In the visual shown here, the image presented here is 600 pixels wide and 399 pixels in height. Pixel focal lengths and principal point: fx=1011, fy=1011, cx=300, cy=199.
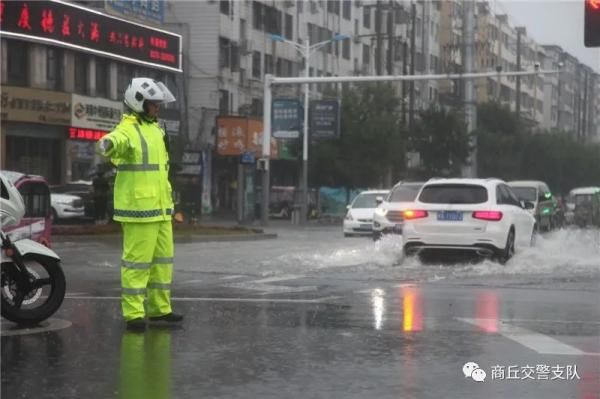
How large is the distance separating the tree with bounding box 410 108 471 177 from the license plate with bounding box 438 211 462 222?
4081 cm

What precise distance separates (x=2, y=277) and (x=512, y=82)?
4334 inches

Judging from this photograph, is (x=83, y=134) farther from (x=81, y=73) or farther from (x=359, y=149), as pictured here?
(x=359, y=149)

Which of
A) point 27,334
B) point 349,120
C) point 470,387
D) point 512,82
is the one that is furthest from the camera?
point 512,82

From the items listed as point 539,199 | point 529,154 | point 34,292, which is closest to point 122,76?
point 539,199

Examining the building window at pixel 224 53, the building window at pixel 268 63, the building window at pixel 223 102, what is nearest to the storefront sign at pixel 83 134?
the building window at pixel 223 102

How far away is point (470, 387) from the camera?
20.4 feet

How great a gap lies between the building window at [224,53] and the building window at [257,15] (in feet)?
13.7

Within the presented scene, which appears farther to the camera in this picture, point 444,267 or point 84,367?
point 444,267

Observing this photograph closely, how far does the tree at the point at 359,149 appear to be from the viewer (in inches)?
2127

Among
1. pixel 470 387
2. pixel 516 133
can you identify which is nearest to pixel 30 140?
pixel 470 387

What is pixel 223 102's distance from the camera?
55.7m

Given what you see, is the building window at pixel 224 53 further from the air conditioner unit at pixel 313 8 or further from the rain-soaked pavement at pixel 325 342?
the rain-soaked pavement at pixel 325 342

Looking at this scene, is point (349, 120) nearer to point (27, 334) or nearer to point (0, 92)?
point (0, 92)

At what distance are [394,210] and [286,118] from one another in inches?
909
